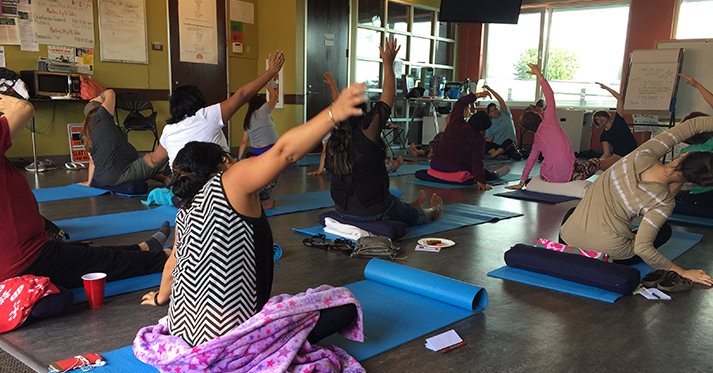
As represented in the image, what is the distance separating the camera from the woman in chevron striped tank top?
1466 mm

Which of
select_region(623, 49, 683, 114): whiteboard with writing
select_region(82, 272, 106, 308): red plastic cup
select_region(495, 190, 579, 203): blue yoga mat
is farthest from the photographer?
select_region(623, 49, 683, 114): whiteboard with writing

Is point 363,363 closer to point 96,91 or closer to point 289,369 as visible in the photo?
point 289,369

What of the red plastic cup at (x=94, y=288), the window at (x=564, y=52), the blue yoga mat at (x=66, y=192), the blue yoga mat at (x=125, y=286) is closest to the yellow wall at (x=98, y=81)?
the blue yoga mat at (x=66, y=192)

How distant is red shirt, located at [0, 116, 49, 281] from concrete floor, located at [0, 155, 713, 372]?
0.92 ft

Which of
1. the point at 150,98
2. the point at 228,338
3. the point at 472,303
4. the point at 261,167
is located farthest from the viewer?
Answer: the point at 150,98

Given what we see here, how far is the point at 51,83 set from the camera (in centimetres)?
667

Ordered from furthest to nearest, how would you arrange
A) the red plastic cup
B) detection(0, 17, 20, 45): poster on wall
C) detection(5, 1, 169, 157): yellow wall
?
1. detection(5, 1, 169, 157): yellow wall
2. detection(0, 17, 20, 45): poster on wall
3. the red plastic cup

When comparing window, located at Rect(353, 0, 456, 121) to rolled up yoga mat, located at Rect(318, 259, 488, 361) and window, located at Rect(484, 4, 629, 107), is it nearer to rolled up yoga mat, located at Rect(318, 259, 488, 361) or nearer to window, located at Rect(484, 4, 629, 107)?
window, located at Rect(484, 4, 629, 107)

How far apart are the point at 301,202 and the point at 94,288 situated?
8.84 feet

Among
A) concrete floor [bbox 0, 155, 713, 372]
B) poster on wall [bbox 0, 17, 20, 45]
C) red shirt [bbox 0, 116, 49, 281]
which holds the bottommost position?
concrete floor [bbox 0, 155, 713, 372]

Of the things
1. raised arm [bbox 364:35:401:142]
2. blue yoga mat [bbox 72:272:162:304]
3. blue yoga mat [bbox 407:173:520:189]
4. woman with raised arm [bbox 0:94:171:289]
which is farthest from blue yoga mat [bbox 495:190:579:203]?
woman with raised arm [bbox 0:94:171:289]

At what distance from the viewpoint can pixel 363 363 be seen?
6.61 ft

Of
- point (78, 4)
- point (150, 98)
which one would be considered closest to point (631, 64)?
point (150, 98)

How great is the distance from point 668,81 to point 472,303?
24.2 feet
